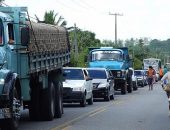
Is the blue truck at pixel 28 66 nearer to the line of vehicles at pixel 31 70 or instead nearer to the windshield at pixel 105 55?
the line of vehicles at pixel 31 70

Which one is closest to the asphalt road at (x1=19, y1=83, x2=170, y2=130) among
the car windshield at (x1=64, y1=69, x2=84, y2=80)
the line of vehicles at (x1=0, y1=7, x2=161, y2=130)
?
the line of vehicles at (x1=0, y1=7, x2=161, y2=130)

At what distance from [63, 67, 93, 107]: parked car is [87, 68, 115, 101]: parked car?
12.3 feet

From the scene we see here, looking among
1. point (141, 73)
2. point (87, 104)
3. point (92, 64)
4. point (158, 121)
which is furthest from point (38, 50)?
point (141, 73)

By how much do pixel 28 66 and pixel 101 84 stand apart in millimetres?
15983

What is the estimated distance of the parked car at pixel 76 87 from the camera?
25.3m

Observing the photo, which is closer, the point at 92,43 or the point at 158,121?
the point at 158,121

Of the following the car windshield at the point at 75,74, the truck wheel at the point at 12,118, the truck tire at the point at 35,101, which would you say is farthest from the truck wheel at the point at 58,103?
the car windshield at the point at 75,74

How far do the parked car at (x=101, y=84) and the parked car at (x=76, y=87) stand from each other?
3.75 m

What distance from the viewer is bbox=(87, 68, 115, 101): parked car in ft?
102

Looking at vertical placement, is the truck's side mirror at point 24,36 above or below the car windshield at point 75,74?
above

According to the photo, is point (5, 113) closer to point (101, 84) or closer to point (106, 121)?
point (106, 121)

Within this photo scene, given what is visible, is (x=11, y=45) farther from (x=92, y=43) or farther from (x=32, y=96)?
(x=92, y=43)

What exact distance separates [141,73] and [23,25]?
45.2 metres

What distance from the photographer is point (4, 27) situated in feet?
47.5
